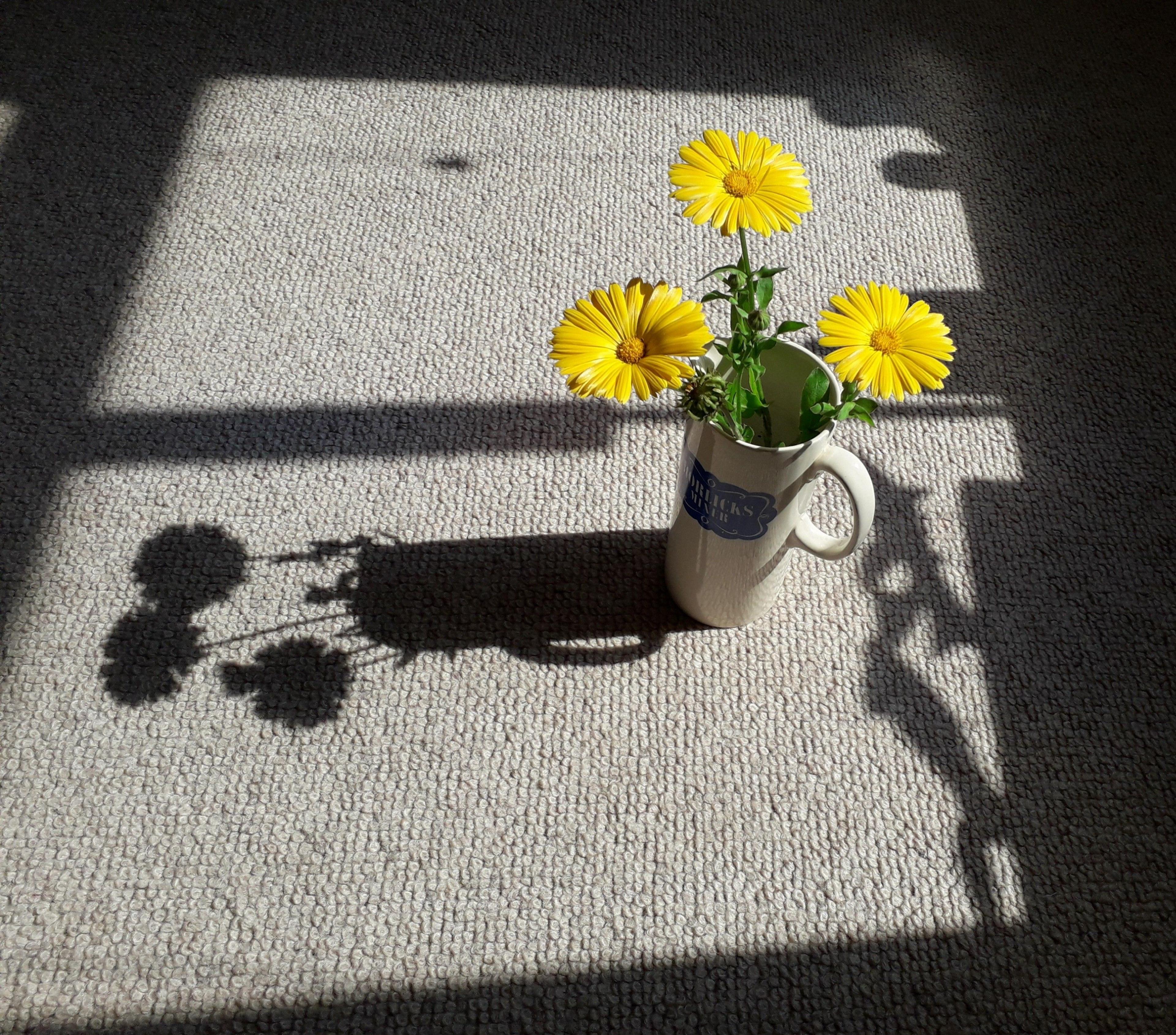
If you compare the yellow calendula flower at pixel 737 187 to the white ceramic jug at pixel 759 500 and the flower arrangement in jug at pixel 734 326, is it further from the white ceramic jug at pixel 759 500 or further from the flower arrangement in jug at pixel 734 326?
the white ceramic jug at pixel 759 500

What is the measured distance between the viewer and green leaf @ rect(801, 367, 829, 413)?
64 centimetres

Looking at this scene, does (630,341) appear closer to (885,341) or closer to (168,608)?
(885,341)

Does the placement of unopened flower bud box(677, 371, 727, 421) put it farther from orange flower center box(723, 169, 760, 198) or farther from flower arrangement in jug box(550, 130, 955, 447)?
orange flower center box(723, 169, 760, 198)

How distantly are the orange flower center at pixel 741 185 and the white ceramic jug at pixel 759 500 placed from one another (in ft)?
0.37

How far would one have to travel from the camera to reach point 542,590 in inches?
34.1

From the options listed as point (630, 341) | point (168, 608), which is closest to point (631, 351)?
point (630, 341)

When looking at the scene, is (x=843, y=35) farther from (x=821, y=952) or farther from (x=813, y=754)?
(x=821, y=952)

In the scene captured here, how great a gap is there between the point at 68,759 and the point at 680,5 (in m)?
1.29

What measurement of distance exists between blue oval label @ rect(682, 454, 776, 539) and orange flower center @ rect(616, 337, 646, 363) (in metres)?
0.12

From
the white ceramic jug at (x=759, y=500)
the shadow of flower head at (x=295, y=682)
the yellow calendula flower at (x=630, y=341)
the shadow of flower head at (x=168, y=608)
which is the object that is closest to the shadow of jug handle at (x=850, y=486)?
the white ceramic jug at (x=759, y=500)

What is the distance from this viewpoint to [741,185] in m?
0.61

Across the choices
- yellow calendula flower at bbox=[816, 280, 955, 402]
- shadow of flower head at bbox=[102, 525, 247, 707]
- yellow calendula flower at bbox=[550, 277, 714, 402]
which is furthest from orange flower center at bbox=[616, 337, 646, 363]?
shadow of flower head at bbox=[102, 525, 247, 707]

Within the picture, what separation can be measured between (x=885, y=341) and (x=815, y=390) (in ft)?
0.20

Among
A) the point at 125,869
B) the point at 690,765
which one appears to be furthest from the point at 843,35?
the point at 125,869
